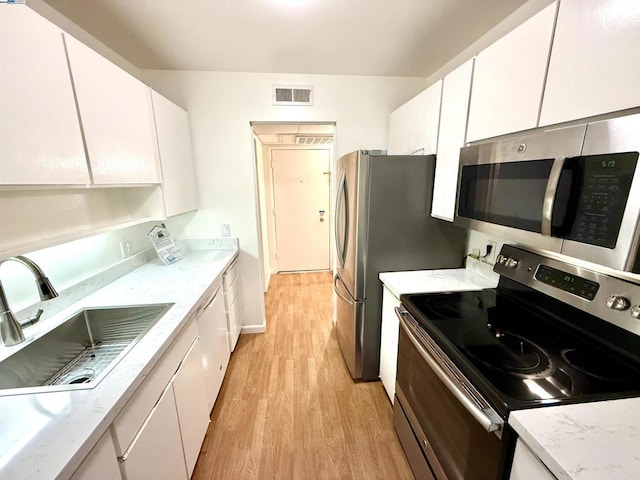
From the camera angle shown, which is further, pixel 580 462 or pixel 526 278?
pixel 526 278

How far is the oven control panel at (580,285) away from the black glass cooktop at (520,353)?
0.17 metres

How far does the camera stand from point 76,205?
1.47 metres

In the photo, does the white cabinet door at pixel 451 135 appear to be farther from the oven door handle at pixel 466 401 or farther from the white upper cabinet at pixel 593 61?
the oven door handle at pixel 466 401

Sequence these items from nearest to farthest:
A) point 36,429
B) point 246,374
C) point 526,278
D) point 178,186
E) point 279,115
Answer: point 36,429 → point 526,278 → point 178,186 → point 246,374 → point 279,115

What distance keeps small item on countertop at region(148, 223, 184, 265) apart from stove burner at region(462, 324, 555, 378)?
6.83 ft

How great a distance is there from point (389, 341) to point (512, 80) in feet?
4.88

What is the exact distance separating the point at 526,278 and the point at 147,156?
2137mm

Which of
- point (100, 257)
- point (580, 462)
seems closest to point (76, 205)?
point (100, 257)

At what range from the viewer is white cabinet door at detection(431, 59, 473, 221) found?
4.28ft

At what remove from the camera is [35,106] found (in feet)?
2.96

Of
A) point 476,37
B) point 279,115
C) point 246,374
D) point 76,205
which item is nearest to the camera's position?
point 76,205

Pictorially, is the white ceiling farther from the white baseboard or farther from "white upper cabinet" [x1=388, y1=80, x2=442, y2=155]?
the white baseboard

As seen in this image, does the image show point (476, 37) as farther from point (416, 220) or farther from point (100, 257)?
point (100, 257)

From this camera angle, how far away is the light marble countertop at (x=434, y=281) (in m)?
1.51
